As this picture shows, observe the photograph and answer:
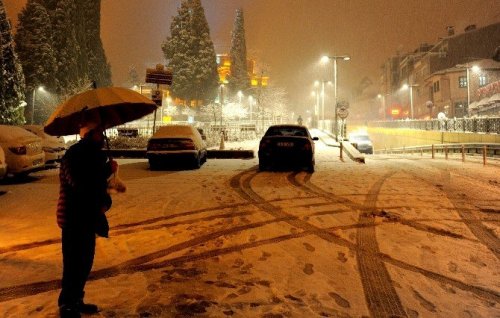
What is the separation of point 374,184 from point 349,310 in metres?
9.04

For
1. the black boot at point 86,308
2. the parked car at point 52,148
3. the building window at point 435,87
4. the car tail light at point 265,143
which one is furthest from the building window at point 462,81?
the black boot at point 86,308

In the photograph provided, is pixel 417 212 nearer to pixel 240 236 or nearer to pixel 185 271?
pixel 240 236

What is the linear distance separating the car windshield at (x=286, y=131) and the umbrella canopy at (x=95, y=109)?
37.4ft

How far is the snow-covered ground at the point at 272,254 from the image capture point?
14.4 feet

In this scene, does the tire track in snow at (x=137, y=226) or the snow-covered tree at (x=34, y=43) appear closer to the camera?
the tire track in snow at (x=137, y=226)

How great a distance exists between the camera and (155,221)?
8117 millimetres

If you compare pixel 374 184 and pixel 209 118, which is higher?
pixel 209 118

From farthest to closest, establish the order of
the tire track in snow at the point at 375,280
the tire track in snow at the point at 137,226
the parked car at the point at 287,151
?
1. the parked car at the point at 287,151
2. the tire track in snow at the point at 137,226
3. the tire track in snow at the point at 375,280

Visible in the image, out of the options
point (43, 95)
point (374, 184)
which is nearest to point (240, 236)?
point (374, 184)

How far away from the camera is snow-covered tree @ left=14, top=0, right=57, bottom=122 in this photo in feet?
156

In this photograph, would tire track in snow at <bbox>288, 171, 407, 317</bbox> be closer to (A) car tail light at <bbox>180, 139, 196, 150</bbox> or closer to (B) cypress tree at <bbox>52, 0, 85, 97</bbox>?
(A) car tail light at <bbox>180, 139, 196, 150</bbox>

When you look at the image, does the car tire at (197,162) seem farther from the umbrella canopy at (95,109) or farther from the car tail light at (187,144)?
the umbrella canopy at (95,109)

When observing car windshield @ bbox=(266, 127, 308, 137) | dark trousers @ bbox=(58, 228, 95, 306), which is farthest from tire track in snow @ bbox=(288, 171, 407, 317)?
car windshield @ bbox=(266, 127, 308, 137)

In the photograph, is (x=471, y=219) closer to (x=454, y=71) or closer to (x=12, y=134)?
(x=12, y=134)
